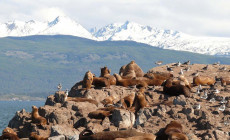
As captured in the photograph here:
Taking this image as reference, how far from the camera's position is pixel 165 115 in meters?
18.4

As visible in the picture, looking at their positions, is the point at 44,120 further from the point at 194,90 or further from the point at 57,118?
the point at 194,90

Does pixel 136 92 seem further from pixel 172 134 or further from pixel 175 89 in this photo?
pixel 172 134

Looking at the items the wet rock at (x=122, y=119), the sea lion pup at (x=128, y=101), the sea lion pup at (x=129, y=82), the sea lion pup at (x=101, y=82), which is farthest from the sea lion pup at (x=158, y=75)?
the wet rock at (x=122, y=119)

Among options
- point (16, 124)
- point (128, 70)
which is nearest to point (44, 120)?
point (16, 124)

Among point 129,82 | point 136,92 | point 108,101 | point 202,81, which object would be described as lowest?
point 108,101

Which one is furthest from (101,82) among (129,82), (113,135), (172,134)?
(172,134)

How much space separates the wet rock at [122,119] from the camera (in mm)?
18062

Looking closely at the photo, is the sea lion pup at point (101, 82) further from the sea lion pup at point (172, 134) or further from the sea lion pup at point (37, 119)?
the sea lion pup at point (172, 134)

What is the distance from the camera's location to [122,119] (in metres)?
Result: 18.2

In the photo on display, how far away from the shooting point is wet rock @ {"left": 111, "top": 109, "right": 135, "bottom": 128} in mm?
18062

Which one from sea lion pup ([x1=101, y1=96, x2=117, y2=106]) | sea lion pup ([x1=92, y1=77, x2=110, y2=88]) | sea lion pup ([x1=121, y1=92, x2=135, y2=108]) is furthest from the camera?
sea lion pup ([x1=92, y1=77, x2=110, y2=88])

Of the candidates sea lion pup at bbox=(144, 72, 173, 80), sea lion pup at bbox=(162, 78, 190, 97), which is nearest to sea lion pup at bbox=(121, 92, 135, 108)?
sea lion pup at bbox=(162, 78, 190, 97)

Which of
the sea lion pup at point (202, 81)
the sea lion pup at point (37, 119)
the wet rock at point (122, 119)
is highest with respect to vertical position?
the sea lion pup at point (202, 81)

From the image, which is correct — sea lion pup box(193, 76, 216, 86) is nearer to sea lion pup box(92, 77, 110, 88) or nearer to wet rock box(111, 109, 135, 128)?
sea lion pup box(92, 77, 110, 88)
